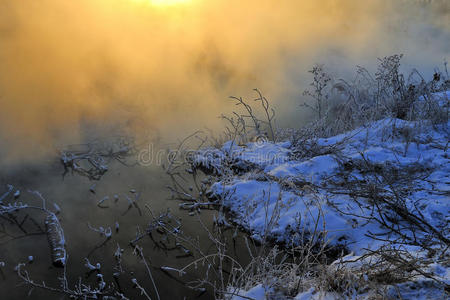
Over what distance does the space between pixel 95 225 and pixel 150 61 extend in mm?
4194

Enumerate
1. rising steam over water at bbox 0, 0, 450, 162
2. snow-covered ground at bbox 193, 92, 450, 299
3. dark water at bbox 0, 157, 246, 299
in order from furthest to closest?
rising steam over water at bbox 0, 0, 450, 162
snow-covered ground at bbox 193, 92, 450, 299
dark water at bbox 0, 157, 246, 299

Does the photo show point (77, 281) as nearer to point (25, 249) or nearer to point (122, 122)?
point (25, 249)

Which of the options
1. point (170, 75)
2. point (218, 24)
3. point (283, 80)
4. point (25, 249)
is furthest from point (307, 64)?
point (25, 249)

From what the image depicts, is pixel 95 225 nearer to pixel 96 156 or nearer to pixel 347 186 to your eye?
pixel 96 156

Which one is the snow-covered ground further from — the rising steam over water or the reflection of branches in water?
the rising steam over water

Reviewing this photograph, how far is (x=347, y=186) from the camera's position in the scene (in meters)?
3.82

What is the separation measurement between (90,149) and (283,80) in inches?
168

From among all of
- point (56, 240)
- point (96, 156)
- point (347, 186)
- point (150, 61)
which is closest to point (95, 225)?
point (56, 240)

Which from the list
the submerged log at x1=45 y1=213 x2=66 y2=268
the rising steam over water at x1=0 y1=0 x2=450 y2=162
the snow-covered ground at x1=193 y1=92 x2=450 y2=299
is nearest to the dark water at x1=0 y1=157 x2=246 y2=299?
the submerged log at x1=45 y1=213 x2=66 y2=268

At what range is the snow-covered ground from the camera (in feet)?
10.3

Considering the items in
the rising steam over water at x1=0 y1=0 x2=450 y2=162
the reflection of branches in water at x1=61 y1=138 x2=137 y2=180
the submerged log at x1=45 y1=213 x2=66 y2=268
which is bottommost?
the submerged log at x1=45 y1=213 x2=66 y2=268

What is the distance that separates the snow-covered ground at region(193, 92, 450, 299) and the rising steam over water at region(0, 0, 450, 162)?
1425 millimetres

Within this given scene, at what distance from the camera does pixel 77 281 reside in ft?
8.97

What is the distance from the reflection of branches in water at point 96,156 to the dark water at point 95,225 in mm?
92
